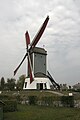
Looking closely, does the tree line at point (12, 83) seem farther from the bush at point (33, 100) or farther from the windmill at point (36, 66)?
the bush at point (33, 100)

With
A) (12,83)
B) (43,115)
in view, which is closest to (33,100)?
(43,115)

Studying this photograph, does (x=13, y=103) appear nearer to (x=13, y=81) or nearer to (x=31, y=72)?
(x=31, y=72)

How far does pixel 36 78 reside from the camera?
193 feet

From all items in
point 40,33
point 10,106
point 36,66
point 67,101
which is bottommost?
point 10,106

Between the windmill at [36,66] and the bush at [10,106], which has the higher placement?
the windmill at [36,66]

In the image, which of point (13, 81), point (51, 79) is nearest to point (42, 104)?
point (51, 79)

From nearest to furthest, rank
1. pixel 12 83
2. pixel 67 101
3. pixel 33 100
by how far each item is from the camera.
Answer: pixel 67 101 → pixel 33 100 → pixel 12 83

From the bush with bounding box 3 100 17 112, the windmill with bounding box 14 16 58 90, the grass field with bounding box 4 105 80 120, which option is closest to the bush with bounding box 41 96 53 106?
the bush with bounding box 3 100 17 112

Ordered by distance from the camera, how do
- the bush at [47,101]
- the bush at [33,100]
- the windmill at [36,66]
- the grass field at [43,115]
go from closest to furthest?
the grass field at [43,115] → the bush at [47,101] → the bush at [33,100] → the windmill at [36,66]

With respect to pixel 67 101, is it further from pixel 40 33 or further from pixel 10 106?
pixel 40 33

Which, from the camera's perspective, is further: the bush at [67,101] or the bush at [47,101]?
the bush at [47,101]

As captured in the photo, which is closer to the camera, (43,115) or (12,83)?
(43,115)

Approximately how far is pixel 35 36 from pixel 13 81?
4448 cm

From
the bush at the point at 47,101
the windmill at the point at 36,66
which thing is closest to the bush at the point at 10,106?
the bush at the point at 47,101
